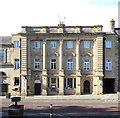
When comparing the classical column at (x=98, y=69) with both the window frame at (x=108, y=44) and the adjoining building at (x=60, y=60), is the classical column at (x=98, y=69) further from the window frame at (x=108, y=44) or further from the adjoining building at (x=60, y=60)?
the window frame at (x=108, y=44)

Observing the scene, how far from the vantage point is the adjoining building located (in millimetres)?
30766

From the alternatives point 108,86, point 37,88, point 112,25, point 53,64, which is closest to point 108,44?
point 112,25

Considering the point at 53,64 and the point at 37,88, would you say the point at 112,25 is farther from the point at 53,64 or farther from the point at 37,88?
the point at 37,88

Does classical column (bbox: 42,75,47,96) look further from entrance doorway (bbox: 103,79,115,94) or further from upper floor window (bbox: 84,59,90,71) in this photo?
entrance doorway (bbox: 103,79,115,94)

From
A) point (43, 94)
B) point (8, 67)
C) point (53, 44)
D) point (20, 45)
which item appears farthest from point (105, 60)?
point (8, 67)

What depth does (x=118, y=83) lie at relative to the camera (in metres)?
31.5

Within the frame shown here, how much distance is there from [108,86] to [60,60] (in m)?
9.65

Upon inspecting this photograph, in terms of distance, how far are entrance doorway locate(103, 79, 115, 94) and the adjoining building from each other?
806 mm

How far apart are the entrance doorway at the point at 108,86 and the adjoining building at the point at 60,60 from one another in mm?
806

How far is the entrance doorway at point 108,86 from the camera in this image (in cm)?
3219

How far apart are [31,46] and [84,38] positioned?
28.7 feet

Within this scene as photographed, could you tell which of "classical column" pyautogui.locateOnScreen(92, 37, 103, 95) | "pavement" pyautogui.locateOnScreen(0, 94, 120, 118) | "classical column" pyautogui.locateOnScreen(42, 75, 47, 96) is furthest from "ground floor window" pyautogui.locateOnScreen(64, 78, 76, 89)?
"pavement" pyautogui.locateOnScreen(0, 94, 120, 118)

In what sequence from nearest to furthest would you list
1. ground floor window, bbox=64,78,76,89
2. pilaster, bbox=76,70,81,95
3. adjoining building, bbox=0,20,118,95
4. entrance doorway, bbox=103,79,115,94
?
pilaster, bbox=76,70,81,95 < adjoining building, bbox=0,20,118,95 < ground floor window, bbox=64,78,76,89 < entrance doorway, bbox=103,79,115,94

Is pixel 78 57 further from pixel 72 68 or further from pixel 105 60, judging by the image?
pixel 105 60
